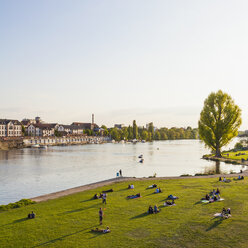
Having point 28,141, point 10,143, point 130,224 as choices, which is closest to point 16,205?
point 130,224

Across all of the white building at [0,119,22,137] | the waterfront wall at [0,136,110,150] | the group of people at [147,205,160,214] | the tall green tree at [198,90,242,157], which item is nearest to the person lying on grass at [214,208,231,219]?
the group of people at [147,205,160,214]

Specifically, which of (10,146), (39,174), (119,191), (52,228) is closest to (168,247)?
(52,228)

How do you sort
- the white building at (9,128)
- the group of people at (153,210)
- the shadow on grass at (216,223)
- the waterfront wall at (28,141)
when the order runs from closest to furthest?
the shadow on grass at (216,223) < the group of people at (153,210) < the waterfront wall at (28,141) < the white building at (9,128)

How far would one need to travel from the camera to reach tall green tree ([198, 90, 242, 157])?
75188mm

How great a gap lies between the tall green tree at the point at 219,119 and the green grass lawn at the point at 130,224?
4682 cm

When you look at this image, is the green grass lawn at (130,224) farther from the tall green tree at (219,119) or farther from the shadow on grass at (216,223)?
the tall green tree at (219,119)

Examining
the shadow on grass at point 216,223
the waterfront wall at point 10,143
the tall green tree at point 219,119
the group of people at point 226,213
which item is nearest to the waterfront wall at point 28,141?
the waterfront wall at point 10,143

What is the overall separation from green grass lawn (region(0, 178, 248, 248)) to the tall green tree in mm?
46816

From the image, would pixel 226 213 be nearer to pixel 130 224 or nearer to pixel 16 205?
pixel 130 224

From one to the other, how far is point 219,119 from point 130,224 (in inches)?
2431

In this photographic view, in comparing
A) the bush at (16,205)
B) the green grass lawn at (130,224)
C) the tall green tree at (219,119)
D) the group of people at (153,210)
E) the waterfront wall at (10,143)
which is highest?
the tall green tree at (219,119)

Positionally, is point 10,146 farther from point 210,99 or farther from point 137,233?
point 137,233

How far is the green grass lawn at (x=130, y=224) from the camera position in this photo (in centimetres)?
1844

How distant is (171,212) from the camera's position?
24203 millimetres
